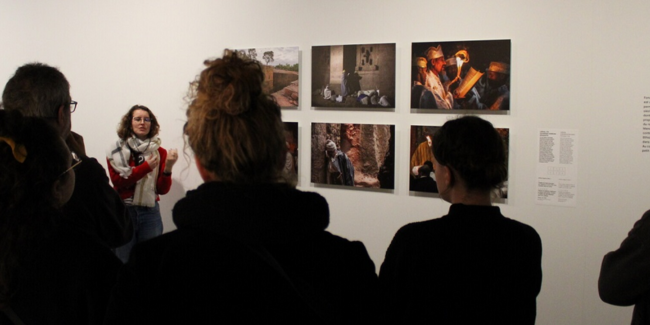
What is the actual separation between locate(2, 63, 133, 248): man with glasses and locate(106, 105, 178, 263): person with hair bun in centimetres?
196

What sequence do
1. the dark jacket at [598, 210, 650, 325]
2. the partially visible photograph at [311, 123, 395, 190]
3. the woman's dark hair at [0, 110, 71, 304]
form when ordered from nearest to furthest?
1. the woman's dark hair at [0, 110, 71, 304]
2. the dark jacket at [598, 210, 650, 325]
3. the partially visible photograph at [311, 123, 395, 190]

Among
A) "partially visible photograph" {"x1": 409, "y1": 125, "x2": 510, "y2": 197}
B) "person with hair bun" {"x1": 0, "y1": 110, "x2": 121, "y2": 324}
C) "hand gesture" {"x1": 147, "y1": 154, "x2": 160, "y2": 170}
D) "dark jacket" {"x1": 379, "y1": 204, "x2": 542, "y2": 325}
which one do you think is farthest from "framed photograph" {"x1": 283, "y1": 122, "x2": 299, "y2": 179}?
"person with hair bun" {"x1": 0, "y1": 110, "x2": 121, "y2": 324}

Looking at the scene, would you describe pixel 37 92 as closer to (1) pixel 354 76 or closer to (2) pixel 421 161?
(1) pixel 354 76

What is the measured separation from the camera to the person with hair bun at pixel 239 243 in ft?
4.31

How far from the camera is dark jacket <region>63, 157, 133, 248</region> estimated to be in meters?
2.40

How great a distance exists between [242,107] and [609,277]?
1.49 meters

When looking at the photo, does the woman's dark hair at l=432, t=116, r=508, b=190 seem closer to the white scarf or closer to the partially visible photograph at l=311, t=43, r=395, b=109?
the partially visible photograph at l=311, t=43, r=395, b=109

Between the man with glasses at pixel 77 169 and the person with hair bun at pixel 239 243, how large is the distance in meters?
1.18

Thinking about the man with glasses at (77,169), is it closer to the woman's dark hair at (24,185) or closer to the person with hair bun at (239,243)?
the woman's dark hair at (24,185)

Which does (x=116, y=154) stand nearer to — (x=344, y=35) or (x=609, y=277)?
(x=344, y=35)

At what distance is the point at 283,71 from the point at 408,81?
1.01m

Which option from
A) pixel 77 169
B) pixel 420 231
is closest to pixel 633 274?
pixel 420 231

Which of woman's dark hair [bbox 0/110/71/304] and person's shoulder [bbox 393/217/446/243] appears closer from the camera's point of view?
woman's dark hair [bbox 0/110/71/304]

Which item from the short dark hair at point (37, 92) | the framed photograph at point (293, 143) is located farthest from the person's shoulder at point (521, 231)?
the framed photograph at point (293, 143)
